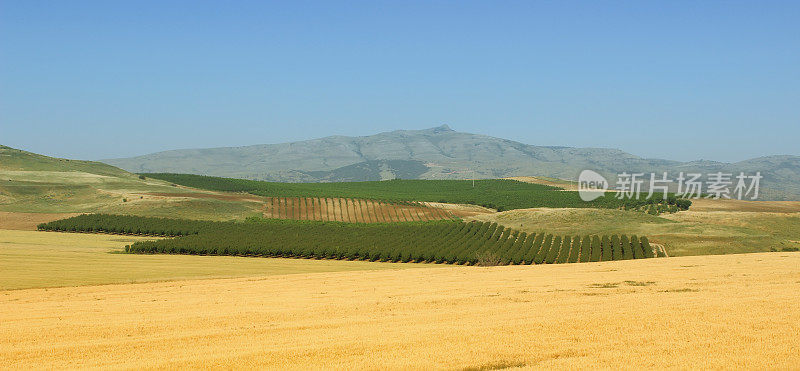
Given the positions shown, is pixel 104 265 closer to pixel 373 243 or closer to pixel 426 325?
pixel 373 243

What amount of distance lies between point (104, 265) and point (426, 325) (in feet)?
98.3

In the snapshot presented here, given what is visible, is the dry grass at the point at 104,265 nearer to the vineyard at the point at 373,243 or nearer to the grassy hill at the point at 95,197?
the vineyard at the point at 373,243

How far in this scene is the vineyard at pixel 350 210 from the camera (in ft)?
294

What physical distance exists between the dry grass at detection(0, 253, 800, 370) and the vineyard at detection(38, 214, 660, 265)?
855 inches

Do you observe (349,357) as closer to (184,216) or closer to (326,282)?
(326,282)

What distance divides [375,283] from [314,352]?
1684cm

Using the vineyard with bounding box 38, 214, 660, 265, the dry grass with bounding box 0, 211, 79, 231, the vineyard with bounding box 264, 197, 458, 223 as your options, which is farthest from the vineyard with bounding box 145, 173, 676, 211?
the dry grass with bounding box 0, 211, 79, 231

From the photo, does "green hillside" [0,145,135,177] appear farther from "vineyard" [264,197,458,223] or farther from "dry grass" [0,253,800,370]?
"dry grass" [0,253,800,370]

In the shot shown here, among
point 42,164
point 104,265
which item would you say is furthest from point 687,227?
point 42,164

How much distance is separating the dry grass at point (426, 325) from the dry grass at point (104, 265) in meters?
5.53

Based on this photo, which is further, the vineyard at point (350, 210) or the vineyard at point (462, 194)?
the vineyard at point (462, 194)

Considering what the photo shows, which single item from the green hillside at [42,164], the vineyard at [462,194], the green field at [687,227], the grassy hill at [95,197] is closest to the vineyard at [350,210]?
the grassy hill at [95,197]

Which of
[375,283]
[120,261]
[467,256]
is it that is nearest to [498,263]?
[467,256]

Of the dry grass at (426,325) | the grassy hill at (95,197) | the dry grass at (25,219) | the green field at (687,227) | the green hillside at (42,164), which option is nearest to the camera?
the dry grass at (426,325)
